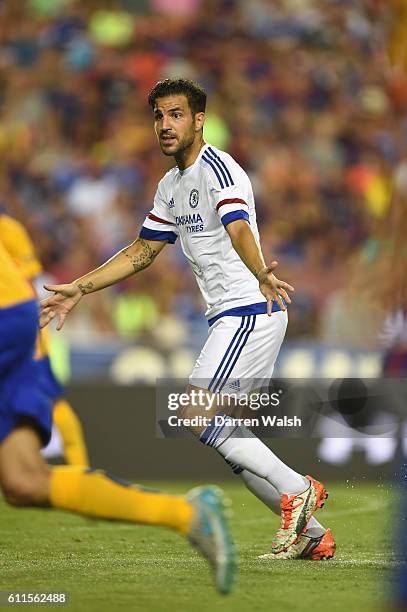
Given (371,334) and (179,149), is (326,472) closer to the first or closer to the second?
(371,334)

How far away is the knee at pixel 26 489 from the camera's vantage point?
369 centimetres

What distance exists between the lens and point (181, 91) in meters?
5.20

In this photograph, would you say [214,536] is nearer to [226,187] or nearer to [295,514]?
[295,514]

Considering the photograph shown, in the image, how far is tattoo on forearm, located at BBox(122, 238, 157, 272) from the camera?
214 inches

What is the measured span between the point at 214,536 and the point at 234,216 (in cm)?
171

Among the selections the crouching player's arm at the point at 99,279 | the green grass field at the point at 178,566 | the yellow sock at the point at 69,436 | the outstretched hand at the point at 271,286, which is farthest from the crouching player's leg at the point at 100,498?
the yellow sock at the point at 69,436

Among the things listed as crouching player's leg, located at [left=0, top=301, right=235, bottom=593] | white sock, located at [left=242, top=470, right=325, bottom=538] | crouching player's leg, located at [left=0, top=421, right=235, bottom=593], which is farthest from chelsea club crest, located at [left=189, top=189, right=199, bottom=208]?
Result: crouching player's leg, located at [left=0, top=421, right=235, bottom=593]

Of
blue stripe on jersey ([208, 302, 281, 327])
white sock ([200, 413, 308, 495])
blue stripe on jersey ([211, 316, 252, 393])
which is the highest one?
blue stripe on jersey ([208, 302, 281, 327])

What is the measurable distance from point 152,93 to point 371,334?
4.37 m

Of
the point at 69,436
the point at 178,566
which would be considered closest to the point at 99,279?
the point at 178,566

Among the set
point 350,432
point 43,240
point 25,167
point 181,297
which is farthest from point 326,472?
point 25,167

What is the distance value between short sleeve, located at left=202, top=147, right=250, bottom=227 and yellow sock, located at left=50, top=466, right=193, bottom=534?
155 cm

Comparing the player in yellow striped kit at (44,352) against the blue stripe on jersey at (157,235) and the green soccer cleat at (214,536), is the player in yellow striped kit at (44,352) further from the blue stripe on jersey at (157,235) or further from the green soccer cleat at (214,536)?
the green soccer cleat at (214,536)

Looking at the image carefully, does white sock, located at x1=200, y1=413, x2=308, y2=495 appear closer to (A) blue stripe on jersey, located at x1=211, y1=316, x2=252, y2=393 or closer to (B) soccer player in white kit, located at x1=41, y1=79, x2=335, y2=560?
(B) soccer player in white kit, located at x1=41, y1=79, x2=335, y2=560
